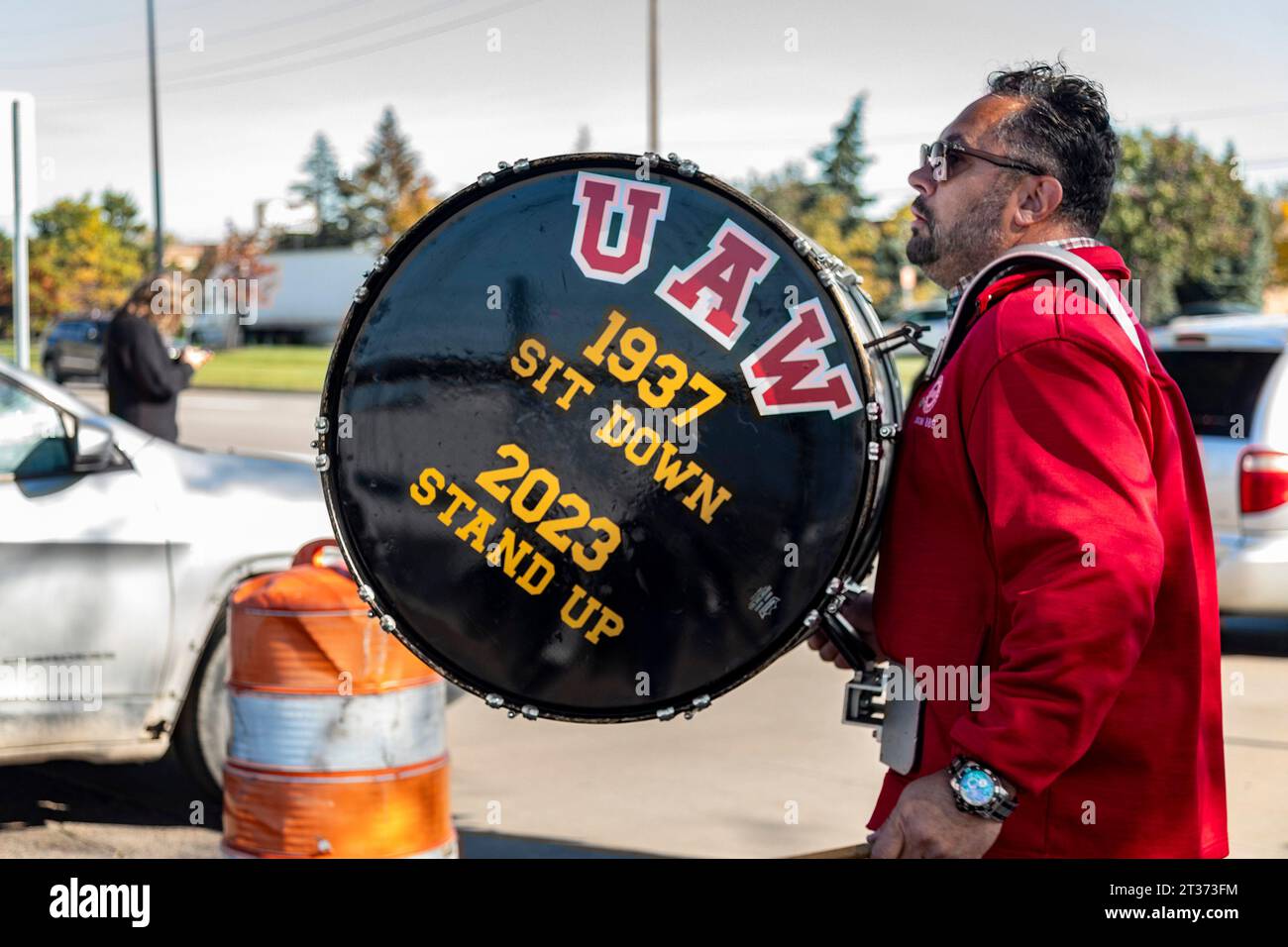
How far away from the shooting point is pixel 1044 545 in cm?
179

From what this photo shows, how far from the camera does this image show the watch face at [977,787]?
5.98 ft

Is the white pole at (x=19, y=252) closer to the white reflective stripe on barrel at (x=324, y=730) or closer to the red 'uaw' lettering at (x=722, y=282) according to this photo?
the white reflective stripe on barrel at (x=324, y=730)

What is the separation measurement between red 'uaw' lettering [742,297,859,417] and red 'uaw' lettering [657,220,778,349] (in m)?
0.05

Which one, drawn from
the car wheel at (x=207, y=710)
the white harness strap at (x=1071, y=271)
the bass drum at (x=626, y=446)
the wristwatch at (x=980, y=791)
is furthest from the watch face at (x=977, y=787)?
the car wheel at (x=207, y=710)

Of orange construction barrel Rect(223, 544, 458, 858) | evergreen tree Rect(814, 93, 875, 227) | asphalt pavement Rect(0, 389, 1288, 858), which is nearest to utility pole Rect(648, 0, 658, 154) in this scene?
asphalt pavement Rect(0, 389, 1288, 858)

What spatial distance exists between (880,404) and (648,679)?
19.6 inches

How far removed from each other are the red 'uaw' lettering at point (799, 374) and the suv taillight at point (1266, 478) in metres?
6.38

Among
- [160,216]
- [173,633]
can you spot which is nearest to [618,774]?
[173,633]

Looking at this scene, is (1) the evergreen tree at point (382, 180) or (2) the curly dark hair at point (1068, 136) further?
(1) the evergreen tree at point (382, 180)

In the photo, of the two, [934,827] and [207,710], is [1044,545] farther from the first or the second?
[207,710]

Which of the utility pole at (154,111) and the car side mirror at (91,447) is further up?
the utility pole at (154,111)

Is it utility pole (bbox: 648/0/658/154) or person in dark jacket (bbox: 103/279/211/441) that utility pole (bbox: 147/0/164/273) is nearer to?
utility pole (bbox: 648/0/658/154)

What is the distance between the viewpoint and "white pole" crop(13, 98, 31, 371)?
9.17 m

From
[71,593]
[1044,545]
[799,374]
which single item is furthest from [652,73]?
[1044,545]
